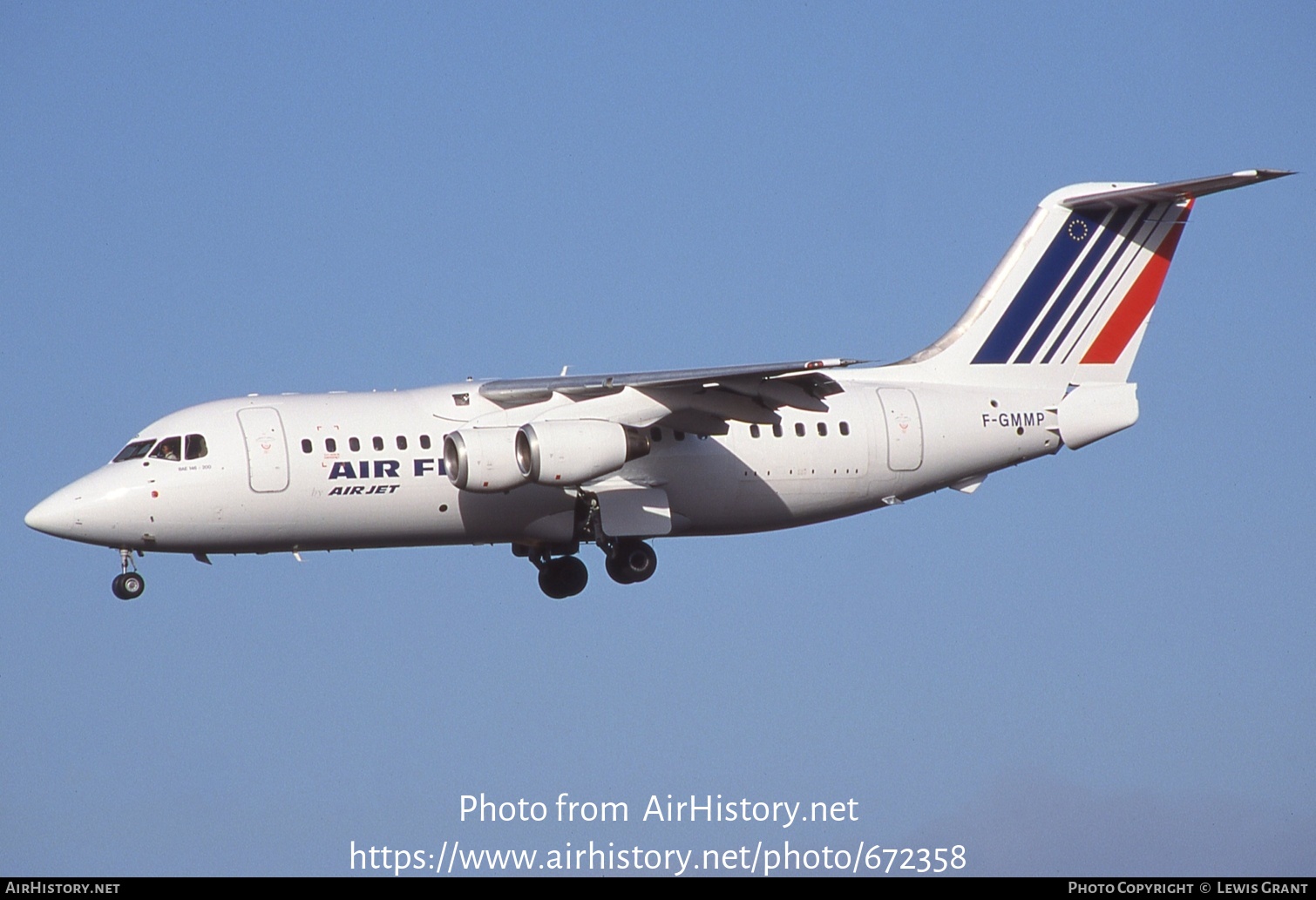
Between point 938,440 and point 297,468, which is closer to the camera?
point 297,468

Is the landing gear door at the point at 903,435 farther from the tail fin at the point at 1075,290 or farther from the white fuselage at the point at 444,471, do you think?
the tail fin at the point at 1075,290

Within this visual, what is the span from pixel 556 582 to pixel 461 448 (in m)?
3.29

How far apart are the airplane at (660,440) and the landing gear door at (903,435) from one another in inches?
0.9

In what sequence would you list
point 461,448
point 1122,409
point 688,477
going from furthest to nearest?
point 1122,409 → point 688,477 → point 461,448

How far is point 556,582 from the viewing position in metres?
27.2

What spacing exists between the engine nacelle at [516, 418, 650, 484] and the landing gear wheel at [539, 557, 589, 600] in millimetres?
2622

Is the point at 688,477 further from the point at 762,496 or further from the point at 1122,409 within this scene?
the point at 1122,409

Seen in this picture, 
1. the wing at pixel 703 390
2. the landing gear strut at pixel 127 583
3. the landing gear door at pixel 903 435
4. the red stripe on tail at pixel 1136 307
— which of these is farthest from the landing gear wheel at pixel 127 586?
the red stripe on tail at pixel 1136 307

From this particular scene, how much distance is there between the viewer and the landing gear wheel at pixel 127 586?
82.2 feet

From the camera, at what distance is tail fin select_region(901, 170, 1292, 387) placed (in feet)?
92.4

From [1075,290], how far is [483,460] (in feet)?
28.4

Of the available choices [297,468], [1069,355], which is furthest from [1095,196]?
[297,468]

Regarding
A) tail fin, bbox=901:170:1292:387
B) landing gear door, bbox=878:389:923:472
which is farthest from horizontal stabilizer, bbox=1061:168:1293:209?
landing gear door, bbox=878:389:923:472

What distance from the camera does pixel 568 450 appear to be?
966 inches
